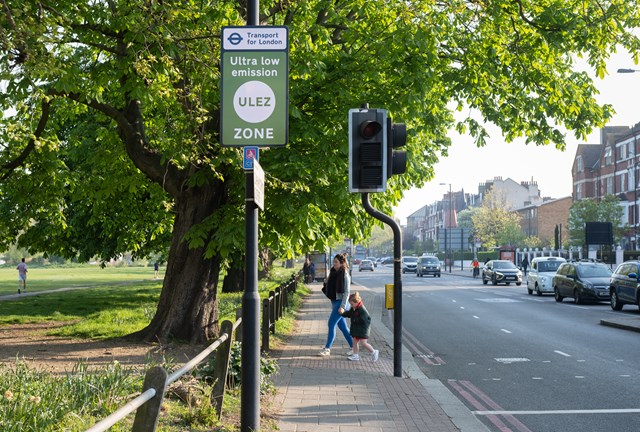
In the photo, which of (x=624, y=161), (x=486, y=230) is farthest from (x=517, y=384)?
(x=486, y=230)

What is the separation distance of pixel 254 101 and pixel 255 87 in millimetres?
119

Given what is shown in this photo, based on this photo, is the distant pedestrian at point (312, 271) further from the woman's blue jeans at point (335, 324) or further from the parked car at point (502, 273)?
the woman's blue jeans at point (335, 324)

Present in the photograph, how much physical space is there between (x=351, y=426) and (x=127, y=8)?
24.1ft

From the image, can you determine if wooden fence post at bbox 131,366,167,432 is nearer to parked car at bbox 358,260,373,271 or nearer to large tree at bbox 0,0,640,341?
large tree at bbox 0,0,640,341

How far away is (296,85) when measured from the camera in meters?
12.4

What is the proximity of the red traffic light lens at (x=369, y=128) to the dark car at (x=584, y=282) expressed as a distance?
21092 mm

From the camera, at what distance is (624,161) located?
70562 millimetres

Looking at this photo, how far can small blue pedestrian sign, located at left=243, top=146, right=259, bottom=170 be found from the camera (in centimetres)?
623

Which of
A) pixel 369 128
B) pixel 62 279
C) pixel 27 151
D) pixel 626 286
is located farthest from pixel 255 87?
pixel 62 279

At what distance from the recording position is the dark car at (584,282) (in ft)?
92.6

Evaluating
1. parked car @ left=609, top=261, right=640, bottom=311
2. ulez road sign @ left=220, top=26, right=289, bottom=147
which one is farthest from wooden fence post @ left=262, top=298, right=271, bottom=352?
parked car @ left=609, top=261, right=640, bottom=311

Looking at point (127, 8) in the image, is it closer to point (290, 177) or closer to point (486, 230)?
point (290, 177)

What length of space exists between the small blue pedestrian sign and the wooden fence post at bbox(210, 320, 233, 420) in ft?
6.00

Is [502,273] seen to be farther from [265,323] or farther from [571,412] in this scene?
[571,412]
